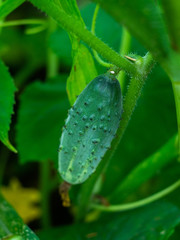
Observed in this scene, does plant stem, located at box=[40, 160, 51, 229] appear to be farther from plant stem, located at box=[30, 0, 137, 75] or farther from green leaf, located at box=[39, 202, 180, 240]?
plant stem, located at box=[30, 0, 137, 75]

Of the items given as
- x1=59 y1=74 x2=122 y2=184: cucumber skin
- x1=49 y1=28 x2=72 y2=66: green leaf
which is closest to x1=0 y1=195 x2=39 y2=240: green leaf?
x1=59 y1=74 x2=122 y2=184: cucumber skin

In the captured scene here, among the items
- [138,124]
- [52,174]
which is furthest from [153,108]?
[52,174]

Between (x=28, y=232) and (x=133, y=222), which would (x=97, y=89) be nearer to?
(x=28, y=232)

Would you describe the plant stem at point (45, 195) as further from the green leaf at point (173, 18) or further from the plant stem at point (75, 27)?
the green leaf at point (173, 18)

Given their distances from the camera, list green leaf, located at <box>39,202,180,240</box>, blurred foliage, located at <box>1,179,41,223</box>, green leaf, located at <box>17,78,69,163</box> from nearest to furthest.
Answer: green leaf, located at <box>39,202,180,240</box> < green leaf, located at <box>17,78,69,163</box> < blurred foliage, located at <box>1,179,41,223</box>

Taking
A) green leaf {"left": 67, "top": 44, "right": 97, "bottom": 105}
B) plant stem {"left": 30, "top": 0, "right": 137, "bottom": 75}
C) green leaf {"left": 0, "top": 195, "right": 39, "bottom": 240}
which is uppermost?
plant stem {"left": 30, "top": 0, "right": 137, "bottom": 75}

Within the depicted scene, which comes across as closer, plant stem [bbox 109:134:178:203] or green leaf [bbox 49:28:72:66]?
plant stem [bbox 109:134:178:203]

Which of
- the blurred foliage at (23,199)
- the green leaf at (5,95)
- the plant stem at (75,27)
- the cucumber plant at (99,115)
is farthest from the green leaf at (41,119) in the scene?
the plant stem at (75,27)
